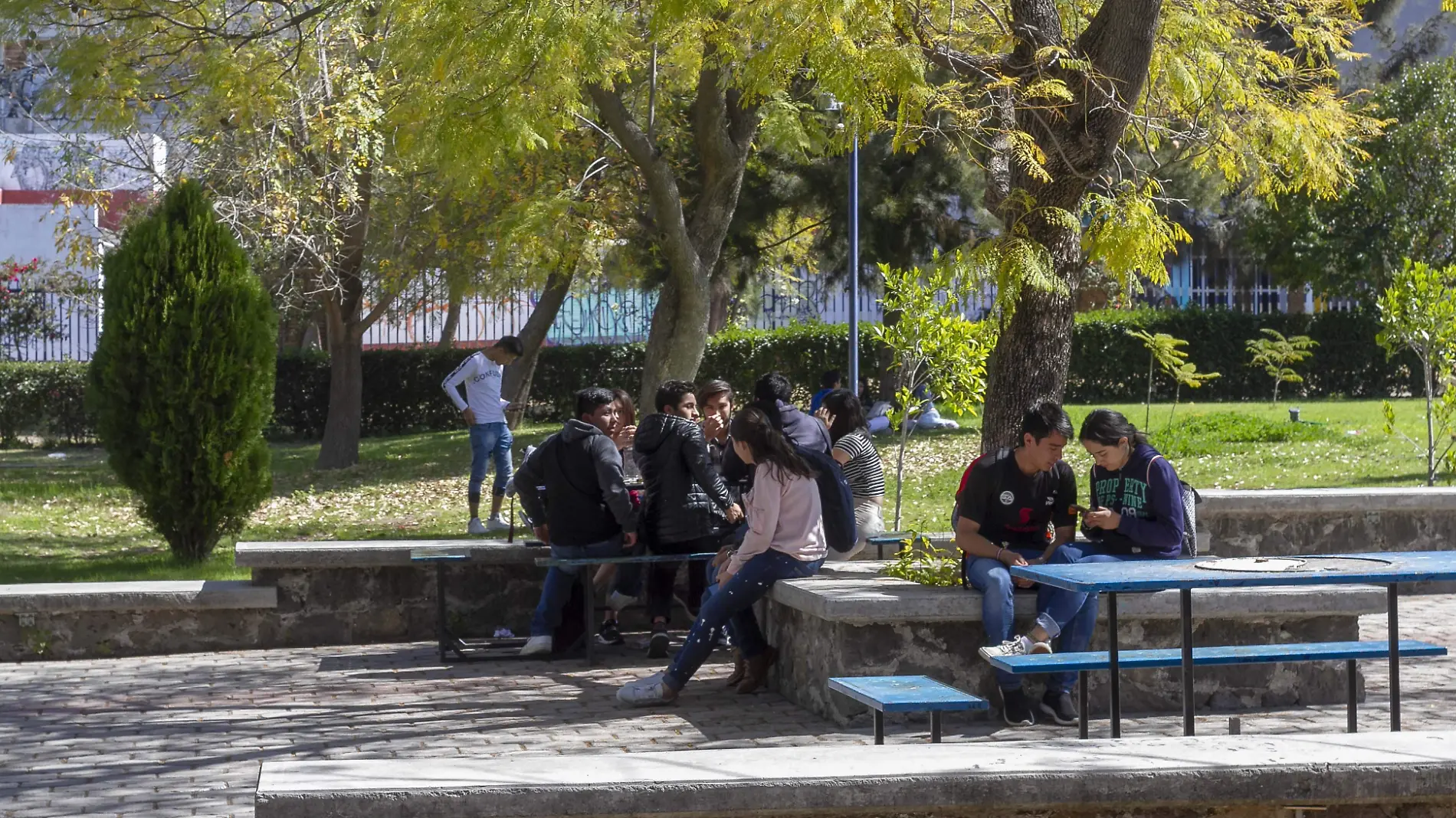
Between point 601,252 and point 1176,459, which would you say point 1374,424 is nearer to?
point 1176,459

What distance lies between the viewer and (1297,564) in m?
6.11

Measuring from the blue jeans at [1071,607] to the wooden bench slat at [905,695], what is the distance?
122 centimetres

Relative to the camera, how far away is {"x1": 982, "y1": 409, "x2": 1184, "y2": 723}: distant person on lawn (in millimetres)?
7305

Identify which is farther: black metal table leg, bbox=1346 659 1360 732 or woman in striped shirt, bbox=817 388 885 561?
woman in striped shirt, bbox=817 388 885 561

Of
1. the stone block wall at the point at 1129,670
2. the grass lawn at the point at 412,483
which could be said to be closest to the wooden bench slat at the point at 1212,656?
the stone block wall at the point at 1129,670

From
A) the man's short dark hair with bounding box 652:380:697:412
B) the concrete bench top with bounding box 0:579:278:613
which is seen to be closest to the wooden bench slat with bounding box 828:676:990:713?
the man's short dark hair with bounding box 652:380:697:412

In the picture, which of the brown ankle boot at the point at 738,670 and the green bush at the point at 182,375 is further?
the green bush at the point at 182,375

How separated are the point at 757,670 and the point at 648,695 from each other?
2.16 ft

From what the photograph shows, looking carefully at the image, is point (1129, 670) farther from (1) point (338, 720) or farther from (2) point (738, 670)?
(1) point (338, 720)

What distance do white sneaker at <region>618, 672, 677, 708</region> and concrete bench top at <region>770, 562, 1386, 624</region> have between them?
2.40ft

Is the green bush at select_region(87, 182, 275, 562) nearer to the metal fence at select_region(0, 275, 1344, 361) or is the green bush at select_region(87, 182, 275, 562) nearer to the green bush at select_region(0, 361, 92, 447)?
the metal fence at select_region(0, 275, 1344, 361)

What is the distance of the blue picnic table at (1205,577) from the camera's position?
18.5 ft

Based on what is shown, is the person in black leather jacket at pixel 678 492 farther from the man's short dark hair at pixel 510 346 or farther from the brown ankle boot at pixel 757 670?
the man's short dark hair at pixel 510 346

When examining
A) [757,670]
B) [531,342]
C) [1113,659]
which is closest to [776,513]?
[757,670]
